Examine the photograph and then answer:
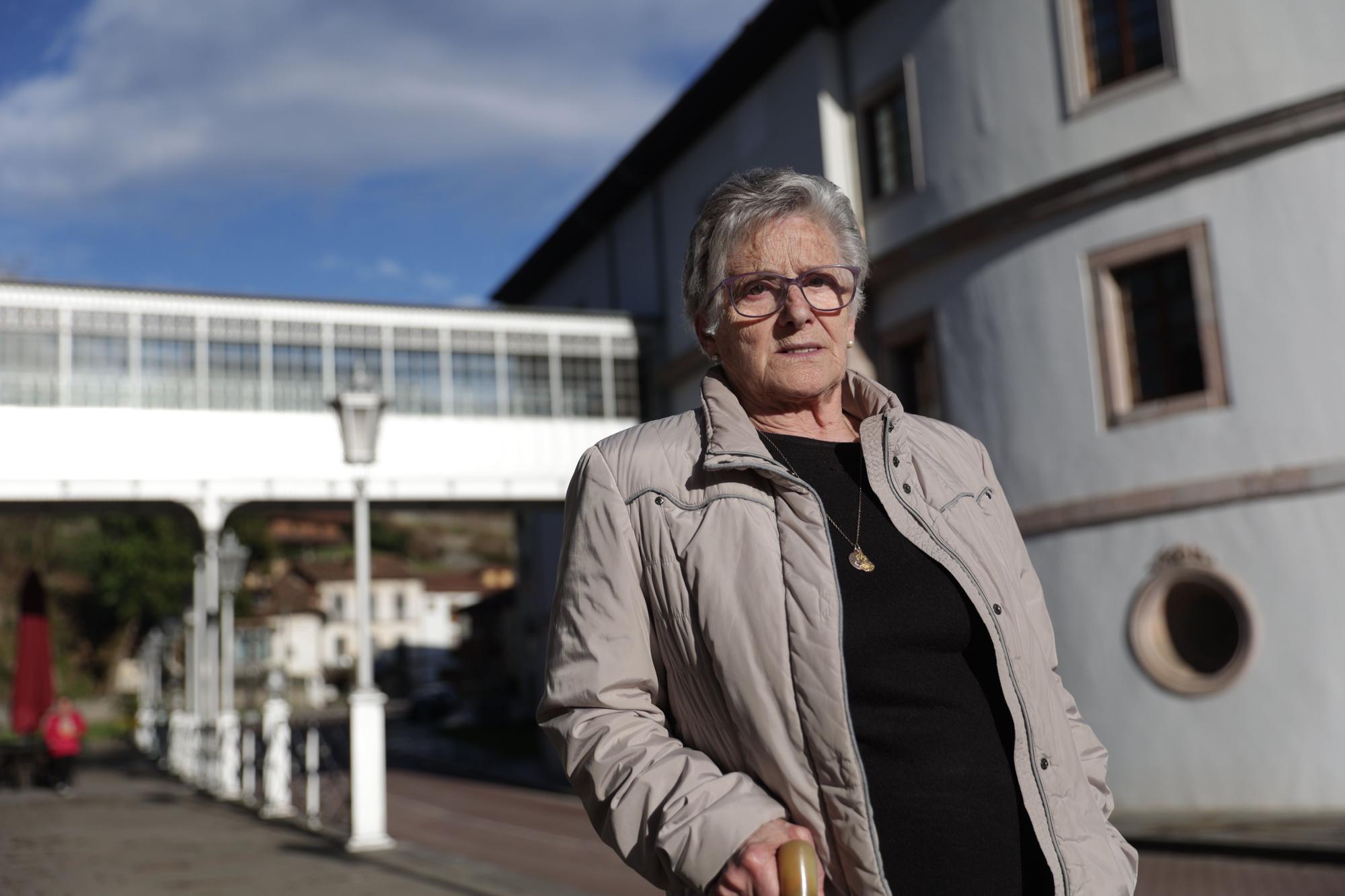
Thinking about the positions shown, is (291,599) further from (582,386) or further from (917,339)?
(917,339)

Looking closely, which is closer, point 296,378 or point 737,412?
point 737,412

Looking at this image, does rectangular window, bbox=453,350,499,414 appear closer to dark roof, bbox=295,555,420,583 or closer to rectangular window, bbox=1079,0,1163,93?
Result: rectangular window, bbox=1079,0,1163,93

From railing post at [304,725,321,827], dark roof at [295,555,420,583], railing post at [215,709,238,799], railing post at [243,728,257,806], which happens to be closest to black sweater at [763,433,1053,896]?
railing post at [304,725,321,827]

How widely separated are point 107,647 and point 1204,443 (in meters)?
69.4

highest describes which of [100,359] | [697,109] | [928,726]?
[697,109]

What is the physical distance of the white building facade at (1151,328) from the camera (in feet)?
44.9

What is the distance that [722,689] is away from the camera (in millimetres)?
2074

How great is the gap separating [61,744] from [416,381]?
9.90 meters

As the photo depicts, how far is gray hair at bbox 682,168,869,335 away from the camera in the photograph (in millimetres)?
2416

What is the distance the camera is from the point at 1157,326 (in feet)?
50.1

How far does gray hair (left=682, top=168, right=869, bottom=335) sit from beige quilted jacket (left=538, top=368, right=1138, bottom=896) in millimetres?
201

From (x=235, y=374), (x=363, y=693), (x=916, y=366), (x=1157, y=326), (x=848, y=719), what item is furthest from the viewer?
(x=235, y=374)

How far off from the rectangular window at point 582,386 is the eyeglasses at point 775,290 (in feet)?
68.9

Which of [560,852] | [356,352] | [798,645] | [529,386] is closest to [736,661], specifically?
[798,645]
